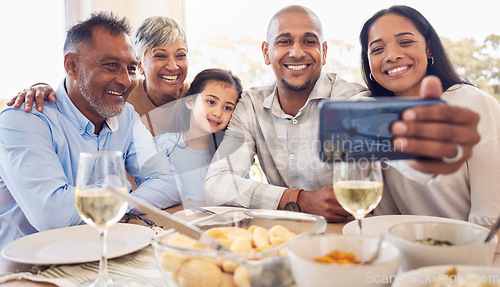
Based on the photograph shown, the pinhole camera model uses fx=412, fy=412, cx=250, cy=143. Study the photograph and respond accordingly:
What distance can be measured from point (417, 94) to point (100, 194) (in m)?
1.36

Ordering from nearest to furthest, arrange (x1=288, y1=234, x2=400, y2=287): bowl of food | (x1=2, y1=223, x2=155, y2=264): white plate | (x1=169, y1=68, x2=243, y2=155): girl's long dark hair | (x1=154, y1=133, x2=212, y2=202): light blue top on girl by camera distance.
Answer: (x1=288, y1=234, x2=400, y2=287): bowl of food < (x1=2, y1=223, x2=155, y2=264): white plate < (x1=154, y1=133, x2=212, y2=202): light blue top on girl < (x1=169, y1=68, x2=243, y2=155): girl's long dark hair

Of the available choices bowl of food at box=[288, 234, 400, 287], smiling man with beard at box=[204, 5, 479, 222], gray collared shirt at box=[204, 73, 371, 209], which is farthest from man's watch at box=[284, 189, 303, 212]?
bowl of food at box=[288, 234, 400, 287]

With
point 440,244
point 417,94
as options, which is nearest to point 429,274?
point 440,244

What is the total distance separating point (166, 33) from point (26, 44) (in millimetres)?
1233

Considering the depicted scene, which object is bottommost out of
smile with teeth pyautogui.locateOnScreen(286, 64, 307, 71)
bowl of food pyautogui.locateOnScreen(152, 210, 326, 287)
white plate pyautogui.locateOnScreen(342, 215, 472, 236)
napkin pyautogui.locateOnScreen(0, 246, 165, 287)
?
napkin pyautogui.locateOnScreen(0, 246, 165, 287)

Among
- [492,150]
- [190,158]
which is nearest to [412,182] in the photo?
[492,150]

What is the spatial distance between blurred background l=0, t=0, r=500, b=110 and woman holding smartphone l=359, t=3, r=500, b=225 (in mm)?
1162

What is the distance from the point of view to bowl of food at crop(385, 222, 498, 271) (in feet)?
1.82

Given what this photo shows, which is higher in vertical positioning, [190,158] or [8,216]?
[190,158]

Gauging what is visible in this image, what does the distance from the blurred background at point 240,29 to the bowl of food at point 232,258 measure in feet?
7.87

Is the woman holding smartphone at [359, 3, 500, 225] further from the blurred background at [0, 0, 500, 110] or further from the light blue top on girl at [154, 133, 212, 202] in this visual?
the blurred background at [0, 0, 500, 110]

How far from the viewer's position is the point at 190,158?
1.84 m

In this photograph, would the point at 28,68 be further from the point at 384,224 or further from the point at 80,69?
the point at 384,224

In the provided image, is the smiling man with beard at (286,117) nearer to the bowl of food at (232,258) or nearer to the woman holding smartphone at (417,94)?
the woman holding smartphone at (417,94)
